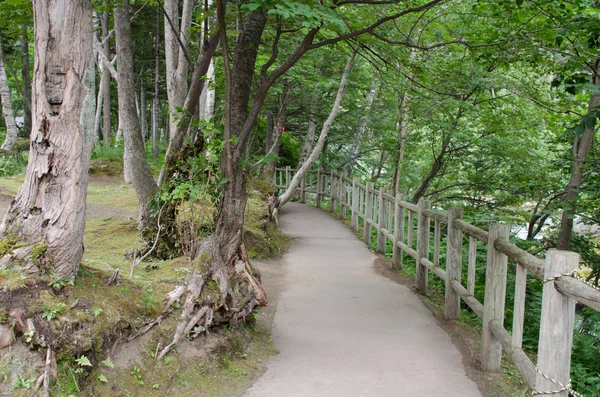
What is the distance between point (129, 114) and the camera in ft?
24.0

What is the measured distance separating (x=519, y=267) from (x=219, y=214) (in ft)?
10.1

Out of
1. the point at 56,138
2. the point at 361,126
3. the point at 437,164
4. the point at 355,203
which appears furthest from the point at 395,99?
the point at 56,138

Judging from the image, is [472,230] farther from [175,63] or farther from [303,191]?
[303,191]

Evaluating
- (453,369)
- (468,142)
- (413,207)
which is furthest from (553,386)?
(468,142)

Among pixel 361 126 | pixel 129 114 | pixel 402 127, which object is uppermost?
pixel 361 126

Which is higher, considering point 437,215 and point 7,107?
point 7,107

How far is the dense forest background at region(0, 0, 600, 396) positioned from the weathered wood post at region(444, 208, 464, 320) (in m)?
0.96

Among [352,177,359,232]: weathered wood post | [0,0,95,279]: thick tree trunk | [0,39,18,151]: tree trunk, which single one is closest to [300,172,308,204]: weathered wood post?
[352,177,359,232]: weathered wood post

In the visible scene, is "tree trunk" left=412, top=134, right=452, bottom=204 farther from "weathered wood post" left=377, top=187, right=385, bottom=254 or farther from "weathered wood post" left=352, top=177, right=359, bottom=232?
"weathered wood post" left=377, top=187, right=385, bottom=254

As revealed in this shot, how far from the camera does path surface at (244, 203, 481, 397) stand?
458cm

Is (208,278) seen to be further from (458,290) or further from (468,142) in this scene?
(468,142)

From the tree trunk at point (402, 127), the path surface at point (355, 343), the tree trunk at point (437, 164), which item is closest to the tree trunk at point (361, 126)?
the tree trunk at point (402, 127)

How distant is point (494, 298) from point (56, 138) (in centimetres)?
417

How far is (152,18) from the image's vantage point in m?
17.0
